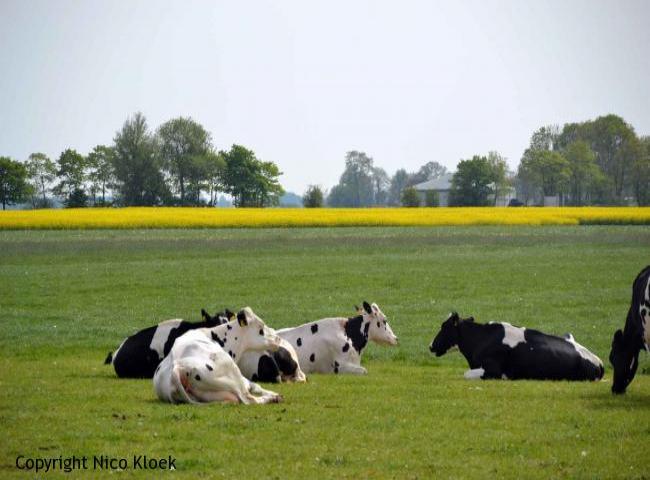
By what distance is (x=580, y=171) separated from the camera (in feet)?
579

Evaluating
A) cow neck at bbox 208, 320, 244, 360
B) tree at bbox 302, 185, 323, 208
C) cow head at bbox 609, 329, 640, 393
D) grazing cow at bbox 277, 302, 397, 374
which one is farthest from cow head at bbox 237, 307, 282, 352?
tree at bbox 302, 185, 323, 208

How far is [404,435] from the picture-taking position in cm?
1242

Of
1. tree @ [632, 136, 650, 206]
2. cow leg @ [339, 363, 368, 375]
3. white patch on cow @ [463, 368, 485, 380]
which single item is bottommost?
cow leg @ [339, 363, 368, 375]

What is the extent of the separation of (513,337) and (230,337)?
4.69 metres

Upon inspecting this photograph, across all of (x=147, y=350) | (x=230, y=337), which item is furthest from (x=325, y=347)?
(x=147, y=350)

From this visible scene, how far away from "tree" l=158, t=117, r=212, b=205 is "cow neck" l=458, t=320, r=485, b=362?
131474mm

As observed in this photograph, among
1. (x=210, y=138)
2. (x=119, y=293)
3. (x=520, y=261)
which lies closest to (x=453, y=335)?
(x=119, y=293)

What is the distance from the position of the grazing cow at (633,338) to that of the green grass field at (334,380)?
40 centimetres

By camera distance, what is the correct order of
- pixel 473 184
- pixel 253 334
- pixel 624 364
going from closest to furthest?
pixel 624 364
pixel 253 334
pixel 473 184

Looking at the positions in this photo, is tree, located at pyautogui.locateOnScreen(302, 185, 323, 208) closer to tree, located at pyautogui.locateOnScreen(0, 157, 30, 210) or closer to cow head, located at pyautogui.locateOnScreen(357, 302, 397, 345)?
tree, located at pyautogui.locateOnScreen(0, 157, 30, 210)

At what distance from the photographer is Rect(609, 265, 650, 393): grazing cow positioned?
1541cm

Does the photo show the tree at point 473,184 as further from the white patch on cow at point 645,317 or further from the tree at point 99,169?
the white patch on cow at point 645,317

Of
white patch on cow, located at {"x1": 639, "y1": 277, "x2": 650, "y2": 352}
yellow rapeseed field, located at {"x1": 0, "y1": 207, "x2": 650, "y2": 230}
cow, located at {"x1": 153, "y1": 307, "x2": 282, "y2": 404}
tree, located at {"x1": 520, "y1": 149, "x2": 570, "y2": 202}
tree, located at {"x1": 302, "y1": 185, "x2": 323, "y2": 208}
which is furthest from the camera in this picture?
tree, located at {"x1": 520, "y1": 149, "x2": 570, "y2": 202}

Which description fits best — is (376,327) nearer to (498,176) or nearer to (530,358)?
(530,358)
